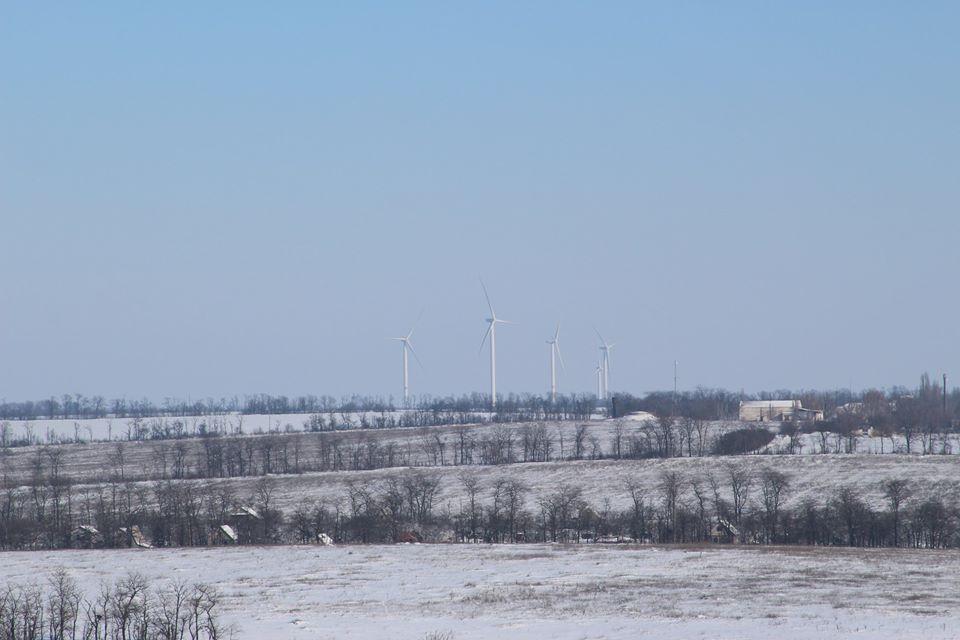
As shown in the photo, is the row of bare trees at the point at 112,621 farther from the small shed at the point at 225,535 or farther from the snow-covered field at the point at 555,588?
the small shed at the point at 225,535

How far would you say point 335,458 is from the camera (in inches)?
4956

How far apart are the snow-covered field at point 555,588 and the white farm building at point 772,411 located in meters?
107

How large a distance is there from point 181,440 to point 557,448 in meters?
56.0

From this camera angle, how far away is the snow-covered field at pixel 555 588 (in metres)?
38.7

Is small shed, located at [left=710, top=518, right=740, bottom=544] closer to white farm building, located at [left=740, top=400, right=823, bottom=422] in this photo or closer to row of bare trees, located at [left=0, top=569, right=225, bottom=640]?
row of bare trees, located at [left=0, top=569, right=225, bottom=640]

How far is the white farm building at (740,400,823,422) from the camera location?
16712 cm

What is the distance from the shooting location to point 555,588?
4922 centimetres

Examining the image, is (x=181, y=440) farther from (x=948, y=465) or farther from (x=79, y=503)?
(x=948, y=465)

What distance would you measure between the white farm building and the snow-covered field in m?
107

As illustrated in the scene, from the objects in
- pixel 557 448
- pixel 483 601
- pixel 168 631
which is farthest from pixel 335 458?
pixel 168 631

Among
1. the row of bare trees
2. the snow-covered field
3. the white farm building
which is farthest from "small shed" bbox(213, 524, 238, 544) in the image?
the white farm building

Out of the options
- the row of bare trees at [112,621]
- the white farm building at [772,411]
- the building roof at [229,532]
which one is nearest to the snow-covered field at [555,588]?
the row of bare trees at [112,621]

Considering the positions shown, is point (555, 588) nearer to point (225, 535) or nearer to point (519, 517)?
point (519, 517)

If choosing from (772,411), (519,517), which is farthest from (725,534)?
(772,411)
